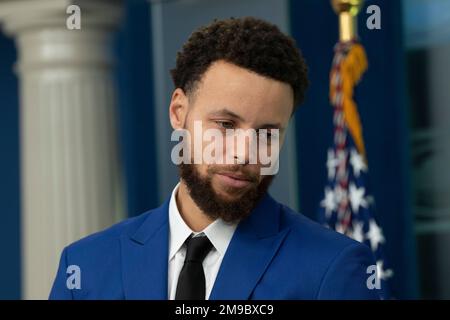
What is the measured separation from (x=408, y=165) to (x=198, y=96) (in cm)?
104

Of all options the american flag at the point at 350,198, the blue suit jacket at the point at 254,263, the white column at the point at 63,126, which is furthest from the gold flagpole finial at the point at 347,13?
the white column at the point at 63,126

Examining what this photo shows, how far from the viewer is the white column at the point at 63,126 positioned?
7.30 feet

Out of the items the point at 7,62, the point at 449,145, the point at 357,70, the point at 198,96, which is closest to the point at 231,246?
the point at 198,96

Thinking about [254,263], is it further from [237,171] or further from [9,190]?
[9,190]

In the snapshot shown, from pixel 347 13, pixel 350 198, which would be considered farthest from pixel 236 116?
pixel 350 198

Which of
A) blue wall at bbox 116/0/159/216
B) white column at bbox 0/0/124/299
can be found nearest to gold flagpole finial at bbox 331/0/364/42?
blue wall at bbox 116/0/159/216

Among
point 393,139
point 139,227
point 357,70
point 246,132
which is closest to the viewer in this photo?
point 246,132

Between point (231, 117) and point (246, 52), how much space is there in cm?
5

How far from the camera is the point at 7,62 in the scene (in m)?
2.68

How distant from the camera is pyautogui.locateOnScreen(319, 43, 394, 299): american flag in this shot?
163 cm

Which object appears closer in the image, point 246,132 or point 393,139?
point 246,132

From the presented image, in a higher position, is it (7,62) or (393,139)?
(7,62)
